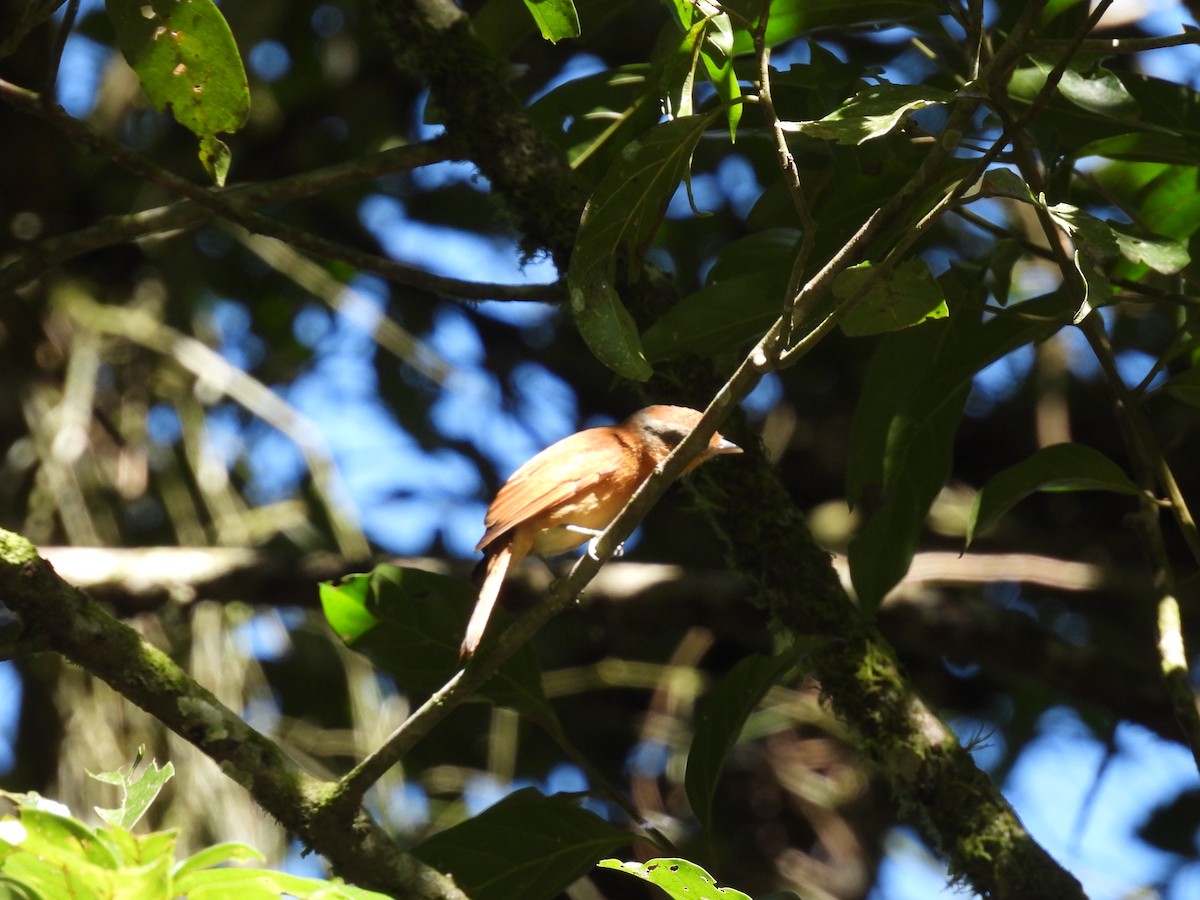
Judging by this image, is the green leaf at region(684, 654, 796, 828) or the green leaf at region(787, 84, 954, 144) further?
the green leaf at region(684, 654, 796, 828)

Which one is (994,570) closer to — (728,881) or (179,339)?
(728,881)

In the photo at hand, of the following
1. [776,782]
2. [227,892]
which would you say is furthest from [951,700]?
[227,892]

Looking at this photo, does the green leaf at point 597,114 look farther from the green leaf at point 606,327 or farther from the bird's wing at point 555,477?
the green leaf at point 606,327

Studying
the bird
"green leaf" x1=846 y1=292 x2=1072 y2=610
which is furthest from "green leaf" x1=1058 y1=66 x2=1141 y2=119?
the bird

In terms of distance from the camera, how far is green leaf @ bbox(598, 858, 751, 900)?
1.88m

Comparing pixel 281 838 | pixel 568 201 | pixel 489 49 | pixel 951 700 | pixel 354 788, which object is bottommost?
pixel 281 838

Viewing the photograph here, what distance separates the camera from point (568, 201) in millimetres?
3266

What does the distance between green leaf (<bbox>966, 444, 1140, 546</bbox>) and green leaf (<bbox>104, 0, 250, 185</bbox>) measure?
1817 mm

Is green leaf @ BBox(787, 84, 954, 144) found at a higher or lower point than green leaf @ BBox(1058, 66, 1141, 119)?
lower

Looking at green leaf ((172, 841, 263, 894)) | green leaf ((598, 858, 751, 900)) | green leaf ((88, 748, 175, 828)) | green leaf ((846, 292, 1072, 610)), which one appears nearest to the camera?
green leaf ((172, 841, 263, 894))

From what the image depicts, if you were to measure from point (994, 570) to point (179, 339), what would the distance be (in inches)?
140

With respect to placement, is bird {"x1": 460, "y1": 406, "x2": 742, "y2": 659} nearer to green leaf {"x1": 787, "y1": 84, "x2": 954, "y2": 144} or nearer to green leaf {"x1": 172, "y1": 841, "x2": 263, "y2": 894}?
green leaf {"x1": 787, "y1": 84, "x2": 954, "y2": 144}

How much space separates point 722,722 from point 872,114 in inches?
55.6

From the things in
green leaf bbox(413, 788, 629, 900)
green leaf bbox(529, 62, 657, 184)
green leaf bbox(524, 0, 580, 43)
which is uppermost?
green leaf bbox(529, 62, 657, 184)
